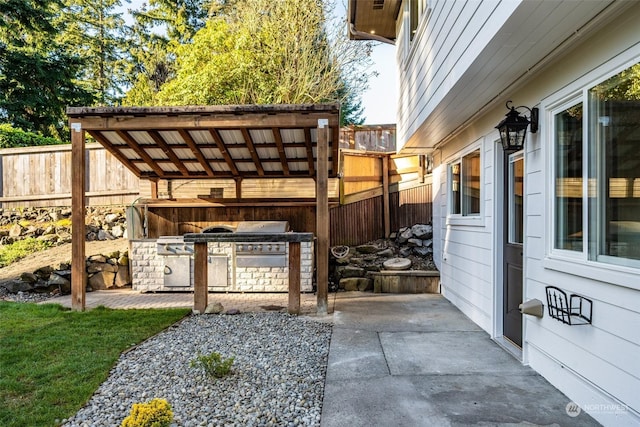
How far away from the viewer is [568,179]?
2.86 meters

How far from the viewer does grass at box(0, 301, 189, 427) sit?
258 centimetres

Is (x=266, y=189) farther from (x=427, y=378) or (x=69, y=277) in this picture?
(x=427, y=378)

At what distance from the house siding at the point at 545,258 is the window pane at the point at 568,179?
10cm

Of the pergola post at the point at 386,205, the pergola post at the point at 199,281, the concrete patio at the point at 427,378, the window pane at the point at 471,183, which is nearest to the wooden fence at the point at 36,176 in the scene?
the pergola post at the point at 199,281

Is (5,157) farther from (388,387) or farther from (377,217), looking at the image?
(388,387)

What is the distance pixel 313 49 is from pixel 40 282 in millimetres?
8111

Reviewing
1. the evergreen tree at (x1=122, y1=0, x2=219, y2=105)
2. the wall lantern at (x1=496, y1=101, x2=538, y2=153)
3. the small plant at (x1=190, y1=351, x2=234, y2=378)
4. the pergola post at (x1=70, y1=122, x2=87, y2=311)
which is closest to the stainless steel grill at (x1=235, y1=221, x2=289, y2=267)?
the pergola post at (x1=70, y1=122, x2=87, y2=311)

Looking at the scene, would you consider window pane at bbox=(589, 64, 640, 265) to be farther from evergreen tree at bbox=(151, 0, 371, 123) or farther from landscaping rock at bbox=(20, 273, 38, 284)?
evergreen tree at bbox=(151, 0, 371, 123)

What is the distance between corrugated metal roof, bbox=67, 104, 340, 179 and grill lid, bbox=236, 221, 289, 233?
3.07ft

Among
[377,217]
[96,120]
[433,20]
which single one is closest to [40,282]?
[96,120]

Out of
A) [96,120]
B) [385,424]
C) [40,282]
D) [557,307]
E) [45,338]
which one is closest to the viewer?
[385,424]

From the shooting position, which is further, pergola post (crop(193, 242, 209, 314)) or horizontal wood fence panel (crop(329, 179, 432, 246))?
horizontal wood fence panel (crop(329, 179, 432, 246))

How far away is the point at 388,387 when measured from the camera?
114 inches

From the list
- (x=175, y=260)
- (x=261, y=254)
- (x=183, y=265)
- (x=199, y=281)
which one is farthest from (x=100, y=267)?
(x=261, y=254)
